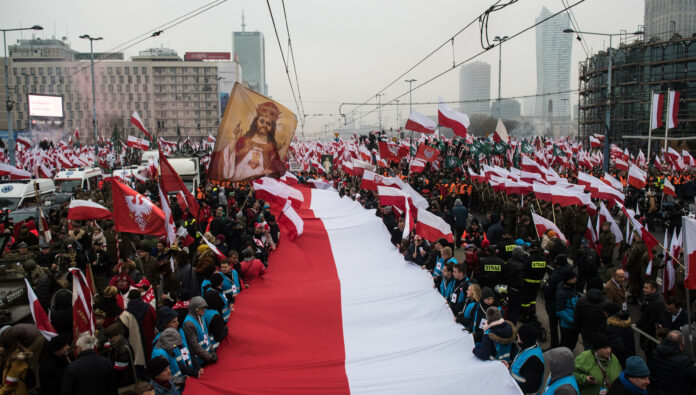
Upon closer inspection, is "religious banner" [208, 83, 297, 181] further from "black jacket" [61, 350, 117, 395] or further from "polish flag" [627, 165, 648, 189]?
"polish flag" [627, 165, 648, 189]

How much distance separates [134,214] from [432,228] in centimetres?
498

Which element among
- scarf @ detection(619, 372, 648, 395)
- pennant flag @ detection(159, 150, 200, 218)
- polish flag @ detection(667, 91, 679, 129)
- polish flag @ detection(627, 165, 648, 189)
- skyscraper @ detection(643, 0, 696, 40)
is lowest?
scarf @ detection(619, 372, 648, 395)

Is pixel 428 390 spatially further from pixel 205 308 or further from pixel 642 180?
pixel 642 180

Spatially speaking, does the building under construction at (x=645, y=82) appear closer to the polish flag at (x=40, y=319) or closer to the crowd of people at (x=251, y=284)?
the crowd of people at (x=251, y=284)

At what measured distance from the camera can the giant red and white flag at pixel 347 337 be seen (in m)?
5.30

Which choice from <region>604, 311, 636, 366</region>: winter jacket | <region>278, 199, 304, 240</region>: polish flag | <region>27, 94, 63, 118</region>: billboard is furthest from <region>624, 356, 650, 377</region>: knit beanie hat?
<region>27, 94, 63, 118</region>: billboard

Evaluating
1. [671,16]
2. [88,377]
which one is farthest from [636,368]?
[671,16]

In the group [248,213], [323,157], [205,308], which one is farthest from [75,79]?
[205,308]

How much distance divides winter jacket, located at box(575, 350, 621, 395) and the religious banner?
16.8ft

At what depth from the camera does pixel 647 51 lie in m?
58.7

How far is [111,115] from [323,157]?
90714mm

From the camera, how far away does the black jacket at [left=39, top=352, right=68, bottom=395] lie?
542cm

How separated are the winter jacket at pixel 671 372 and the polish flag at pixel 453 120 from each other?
14141 millimetres

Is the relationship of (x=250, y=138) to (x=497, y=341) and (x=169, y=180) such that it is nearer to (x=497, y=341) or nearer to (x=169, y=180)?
(x=169, y=180)
